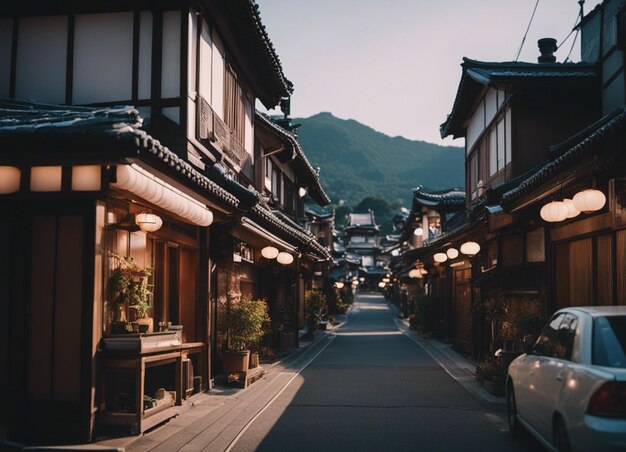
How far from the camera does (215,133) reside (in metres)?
15.2

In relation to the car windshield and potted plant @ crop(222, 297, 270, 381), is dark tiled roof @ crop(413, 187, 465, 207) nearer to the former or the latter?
potted plant @ crop(222, 297, 270, 381)

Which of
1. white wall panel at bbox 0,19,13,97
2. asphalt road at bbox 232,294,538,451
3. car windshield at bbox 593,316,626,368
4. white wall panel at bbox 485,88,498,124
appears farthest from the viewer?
white wall panel at bbox 485,88,498,124

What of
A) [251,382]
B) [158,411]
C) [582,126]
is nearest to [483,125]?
[582,126]

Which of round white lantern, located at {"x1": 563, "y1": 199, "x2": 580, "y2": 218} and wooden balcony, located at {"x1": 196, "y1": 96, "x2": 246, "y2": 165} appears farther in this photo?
wooden balcony, located at {"x1": 196, "y1": 96, "x2": 246, "y2": 165}

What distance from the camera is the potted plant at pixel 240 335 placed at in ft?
50.9

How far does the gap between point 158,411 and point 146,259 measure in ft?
9.33

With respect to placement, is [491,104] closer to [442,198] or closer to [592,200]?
[592,200]

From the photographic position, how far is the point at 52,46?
543 inches

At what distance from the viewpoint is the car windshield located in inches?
261

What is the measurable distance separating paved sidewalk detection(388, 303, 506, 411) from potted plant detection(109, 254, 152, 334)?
689 cm

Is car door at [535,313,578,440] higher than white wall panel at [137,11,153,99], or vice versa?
white wall panel at [137,11,153,99]

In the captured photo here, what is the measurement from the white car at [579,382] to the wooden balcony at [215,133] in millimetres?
8119

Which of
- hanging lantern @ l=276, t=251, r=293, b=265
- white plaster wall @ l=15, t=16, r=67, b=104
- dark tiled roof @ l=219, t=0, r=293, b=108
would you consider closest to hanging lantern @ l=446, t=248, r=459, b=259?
hanging lantern @ l=276, t=251, r=293, b=265

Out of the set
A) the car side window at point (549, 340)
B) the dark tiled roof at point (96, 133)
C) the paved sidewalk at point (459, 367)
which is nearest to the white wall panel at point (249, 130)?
the paved sidewalk at point (459, 367)
